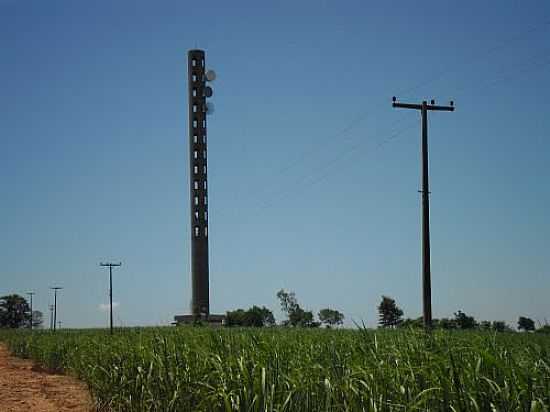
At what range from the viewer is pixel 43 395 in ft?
52.9

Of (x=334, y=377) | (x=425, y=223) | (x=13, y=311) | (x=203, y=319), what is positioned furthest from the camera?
(x=13, y=311)

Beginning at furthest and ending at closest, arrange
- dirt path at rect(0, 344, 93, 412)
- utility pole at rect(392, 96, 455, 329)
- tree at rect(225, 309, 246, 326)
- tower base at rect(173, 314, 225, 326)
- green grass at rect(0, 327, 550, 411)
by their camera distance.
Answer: tree at rect(225, 309, 246, 326) → tower base at rect(173, 314, 225, 326) → utility pole at rect(392, 96, 455, 329) → dirt path at rect(0, 344, 93, 412) → green grass at rect(0, 327, 550, 411)

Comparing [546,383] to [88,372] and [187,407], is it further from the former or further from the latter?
[88,372]

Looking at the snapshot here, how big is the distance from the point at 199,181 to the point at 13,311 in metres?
89.2

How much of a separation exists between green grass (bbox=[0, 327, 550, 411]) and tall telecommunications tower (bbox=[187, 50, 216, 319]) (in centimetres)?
3726

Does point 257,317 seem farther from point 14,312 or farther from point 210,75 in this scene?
point 14,312

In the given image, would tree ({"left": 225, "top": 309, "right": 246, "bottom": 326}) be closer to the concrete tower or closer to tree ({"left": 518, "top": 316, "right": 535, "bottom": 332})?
the concrete tower

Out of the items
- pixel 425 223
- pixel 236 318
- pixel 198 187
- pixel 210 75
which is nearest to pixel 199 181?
pixel 198 187

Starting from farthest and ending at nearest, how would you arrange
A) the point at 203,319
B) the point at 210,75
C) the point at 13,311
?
the point at 13,311
the point at 210,75
the point at 203,319

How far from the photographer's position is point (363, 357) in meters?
7.39

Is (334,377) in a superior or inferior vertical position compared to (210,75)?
inferior

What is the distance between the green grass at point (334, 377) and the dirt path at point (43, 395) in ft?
7.43

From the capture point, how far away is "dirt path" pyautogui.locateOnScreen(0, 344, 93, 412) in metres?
13.9

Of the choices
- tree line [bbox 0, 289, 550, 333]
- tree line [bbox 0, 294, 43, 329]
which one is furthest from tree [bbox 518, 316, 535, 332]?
tree line [bbox 0, 294, 43, 329]
